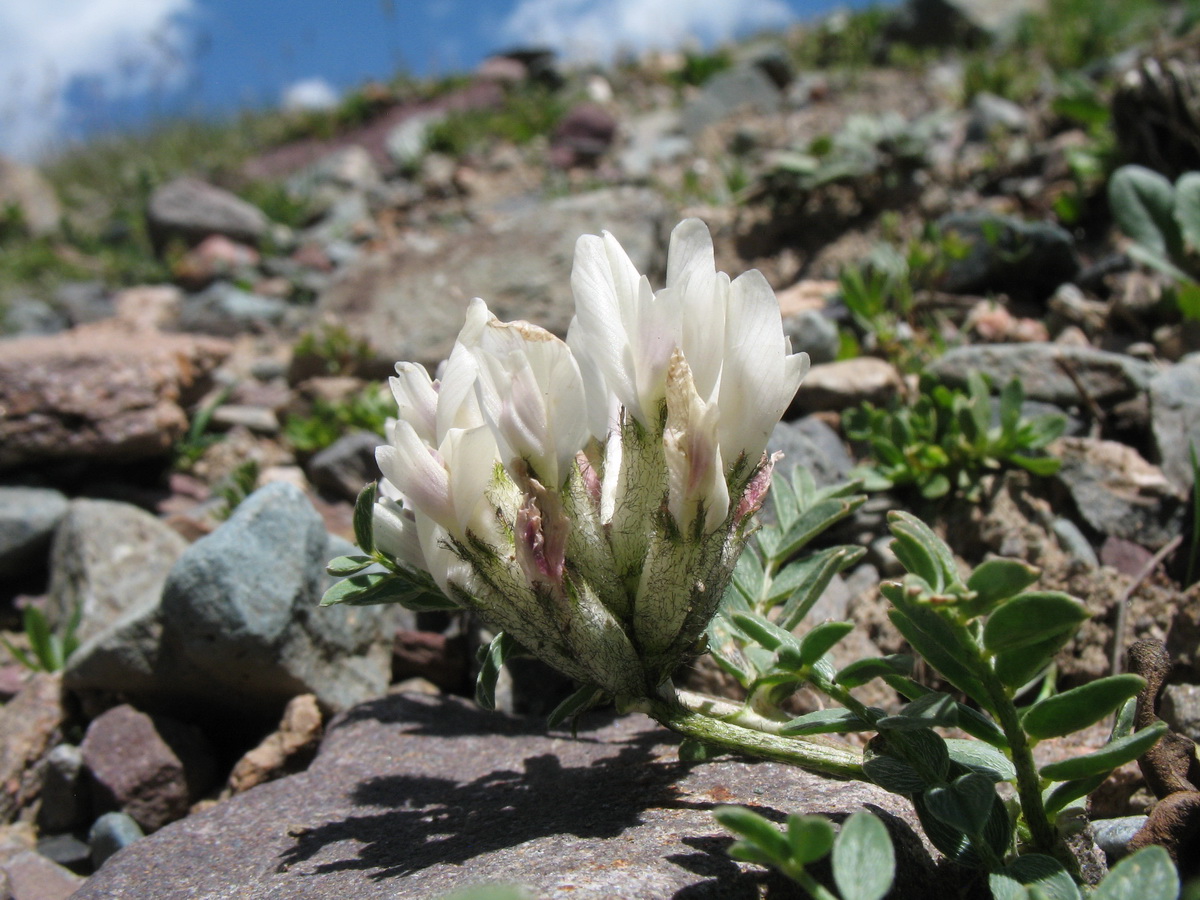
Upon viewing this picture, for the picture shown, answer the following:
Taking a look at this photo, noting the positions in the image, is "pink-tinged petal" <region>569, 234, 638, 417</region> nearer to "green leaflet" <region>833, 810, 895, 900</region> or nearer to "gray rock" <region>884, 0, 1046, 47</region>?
"green leaflet" <region>833, 810, 895, 900</region>

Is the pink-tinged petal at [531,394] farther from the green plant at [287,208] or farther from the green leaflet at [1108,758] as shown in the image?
the green plant at [287,208]

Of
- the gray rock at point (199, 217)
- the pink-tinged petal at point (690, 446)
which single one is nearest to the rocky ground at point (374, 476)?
the pink-tinged petal at point (690, 446)

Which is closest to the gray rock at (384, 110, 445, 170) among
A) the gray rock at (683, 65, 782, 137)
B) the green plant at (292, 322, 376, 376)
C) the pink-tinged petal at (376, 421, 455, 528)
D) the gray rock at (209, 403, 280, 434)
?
the gray rock at (683, 65, 782, 137)

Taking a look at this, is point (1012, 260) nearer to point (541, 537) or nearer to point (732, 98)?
point (541, 537)

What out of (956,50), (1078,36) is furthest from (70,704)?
(956,50)

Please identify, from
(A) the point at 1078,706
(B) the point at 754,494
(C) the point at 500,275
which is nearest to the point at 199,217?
(C) the point at 500,275

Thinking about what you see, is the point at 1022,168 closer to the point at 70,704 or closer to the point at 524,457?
the point at 524,457

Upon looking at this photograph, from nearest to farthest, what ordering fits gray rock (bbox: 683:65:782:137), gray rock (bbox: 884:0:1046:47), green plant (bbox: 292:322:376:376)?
green plant (bbox: 292:322:376:376)
gray rock (bbox: 683:65:782:137)
gray rock (bbox: 884:0:1046:47)
